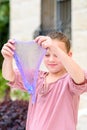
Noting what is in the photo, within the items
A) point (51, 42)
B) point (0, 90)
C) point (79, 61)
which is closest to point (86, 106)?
point (79, 61)

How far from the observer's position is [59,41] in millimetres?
3449

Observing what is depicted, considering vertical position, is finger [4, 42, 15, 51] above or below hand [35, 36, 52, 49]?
below

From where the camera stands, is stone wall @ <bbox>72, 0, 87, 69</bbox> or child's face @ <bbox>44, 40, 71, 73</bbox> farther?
stone wall @ <bbox>72, 0, 87, 69</bbox>

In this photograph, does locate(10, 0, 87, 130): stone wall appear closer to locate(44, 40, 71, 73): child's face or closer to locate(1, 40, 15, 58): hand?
locate(44, 40, 71, 73): child's face

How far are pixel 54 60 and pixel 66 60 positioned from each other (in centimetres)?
18

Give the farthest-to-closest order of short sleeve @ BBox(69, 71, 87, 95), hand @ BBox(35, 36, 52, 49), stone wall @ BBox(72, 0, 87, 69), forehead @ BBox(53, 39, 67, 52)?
stone wall @ BBox(72, 0, 87, 69), forehead @ BBox(53, 39, 67, 52), short sleeve @ BBox(69, 71, 87, 95), hand @ BBox(35, 36, 52, 49)

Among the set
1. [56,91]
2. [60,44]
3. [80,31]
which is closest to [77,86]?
[56,91]

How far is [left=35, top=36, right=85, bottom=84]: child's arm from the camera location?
3.19 m

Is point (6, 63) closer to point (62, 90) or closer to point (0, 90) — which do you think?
point (62, 90)

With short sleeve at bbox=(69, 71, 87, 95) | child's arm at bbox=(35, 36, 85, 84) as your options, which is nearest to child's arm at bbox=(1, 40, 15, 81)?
child's arm at bbox=(35, 36, 85, 84)

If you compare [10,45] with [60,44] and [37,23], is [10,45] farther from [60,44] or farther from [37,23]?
[37,23]

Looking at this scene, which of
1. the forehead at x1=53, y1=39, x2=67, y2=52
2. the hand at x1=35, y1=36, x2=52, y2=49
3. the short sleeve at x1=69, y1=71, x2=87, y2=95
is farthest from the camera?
the forehead at x1=53, y1=39, x2=67, y2=52

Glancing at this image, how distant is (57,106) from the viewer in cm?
336

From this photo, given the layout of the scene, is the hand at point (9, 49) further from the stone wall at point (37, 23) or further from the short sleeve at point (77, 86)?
the stone wall at point (37, 23)
